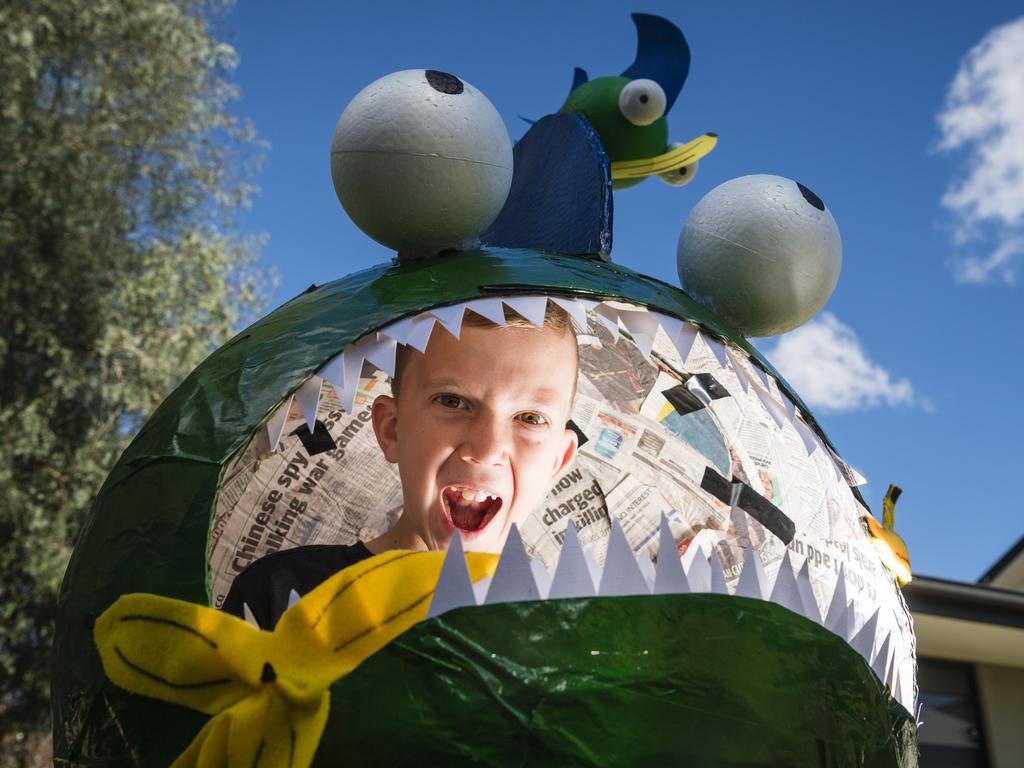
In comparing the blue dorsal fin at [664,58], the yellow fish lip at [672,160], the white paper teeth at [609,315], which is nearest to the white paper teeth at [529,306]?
the white paper teeth at [609,315]

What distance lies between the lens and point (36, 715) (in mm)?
9367

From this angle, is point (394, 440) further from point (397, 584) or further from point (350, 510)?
point (397, 584)

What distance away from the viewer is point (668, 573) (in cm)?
154

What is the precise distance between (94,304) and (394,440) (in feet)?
25.6

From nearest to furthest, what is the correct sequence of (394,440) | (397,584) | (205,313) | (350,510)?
(397,584) < (394,440) < (350,510) < (205,313)

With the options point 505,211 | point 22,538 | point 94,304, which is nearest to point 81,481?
point 22,538

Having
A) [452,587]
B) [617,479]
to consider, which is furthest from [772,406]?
[617,479]

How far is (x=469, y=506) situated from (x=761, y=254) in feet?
2.79

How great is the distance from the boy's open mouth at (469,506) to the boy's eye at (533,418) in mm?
184

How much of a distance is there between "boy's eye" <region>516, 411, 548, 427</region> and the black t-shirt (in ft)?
1.78

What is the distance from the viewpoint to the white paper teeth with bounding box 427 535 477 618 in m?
1.48

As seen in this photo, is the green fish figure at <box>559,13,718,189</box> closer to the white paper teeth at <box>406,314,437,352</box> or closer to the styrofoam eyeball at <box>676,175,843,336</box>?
the styrofoam eyeball at <box>676,175,843,336</box>

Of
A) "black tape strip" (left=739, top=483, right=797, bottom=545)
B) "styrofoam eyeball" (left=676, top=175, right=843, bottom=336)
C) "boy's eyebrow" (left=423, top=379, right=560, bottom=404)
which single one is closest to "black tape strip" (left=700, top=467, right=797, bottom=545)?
"black tape strip" (left=739, top=483, right=797, bottom=545)

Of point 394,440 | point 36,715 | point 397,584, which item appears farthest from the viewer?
point 36,715
